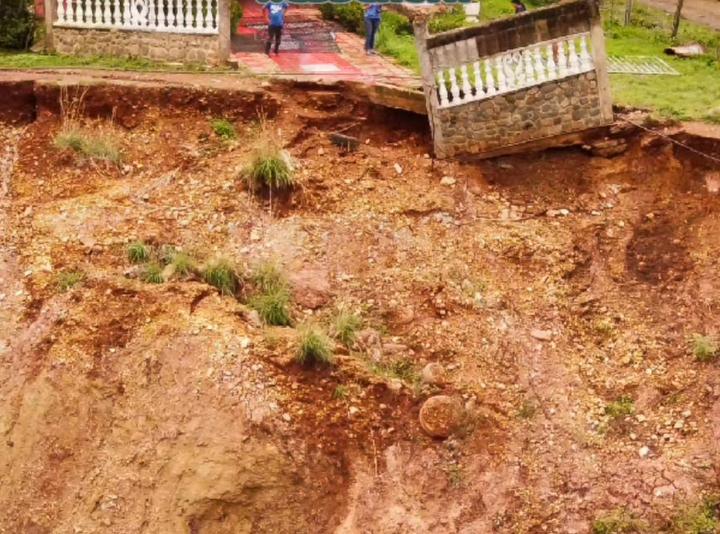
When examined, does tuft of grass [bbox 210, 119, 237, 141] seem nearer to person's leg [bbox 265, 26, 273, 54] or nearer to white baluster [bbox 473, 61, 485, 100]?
person's leg [bbox 265, 26, 273, 54]

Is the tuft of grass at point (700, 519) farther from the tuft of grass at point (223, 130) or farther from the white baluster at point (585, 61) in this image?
the tuft of grass at point (223, 130)

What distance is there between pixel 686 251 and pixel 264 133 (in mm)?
4313

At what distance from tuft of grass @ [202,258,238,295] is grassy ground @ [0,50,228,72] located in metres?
3.16

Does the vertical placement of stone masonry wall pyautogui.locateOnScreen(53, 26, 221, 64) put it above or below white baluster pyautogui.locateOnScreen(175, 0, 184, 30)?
below

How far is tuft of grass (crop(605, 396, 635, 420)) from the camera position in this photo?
8312mm

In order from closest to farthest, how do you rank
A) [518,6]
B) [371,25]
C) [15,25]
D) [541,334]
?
[541,334] → [15,25] → [371,25] → [518,6]

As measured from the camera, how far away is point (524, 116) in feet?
32.6

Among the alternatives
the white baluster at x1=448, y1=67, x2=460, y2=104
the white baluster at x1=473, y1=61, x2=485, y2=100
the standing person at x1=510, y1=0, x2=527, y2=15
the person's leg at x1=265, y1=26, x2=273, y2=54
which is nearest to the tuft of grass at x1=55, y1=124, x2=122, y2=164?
the person's leg at x1=265, y1=26, x2=273, y2=54

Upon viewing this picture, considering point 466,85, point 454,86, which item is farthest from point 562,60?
point 454,86

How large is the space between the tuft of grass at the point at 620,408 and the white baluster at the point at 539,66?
3.31 metres

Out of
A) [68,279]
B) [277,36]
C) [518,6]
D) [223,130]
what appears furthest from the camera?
[518,6]

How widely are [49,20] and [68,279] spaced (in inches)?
169

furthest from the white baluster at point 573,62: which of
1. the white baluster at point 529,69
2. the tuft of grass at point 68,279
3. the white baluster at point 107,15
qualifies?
the white baluster at point 107,15

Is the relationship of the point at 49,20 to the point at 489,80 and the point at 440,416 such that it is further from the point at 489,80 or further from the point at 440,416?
the point at 440,416
